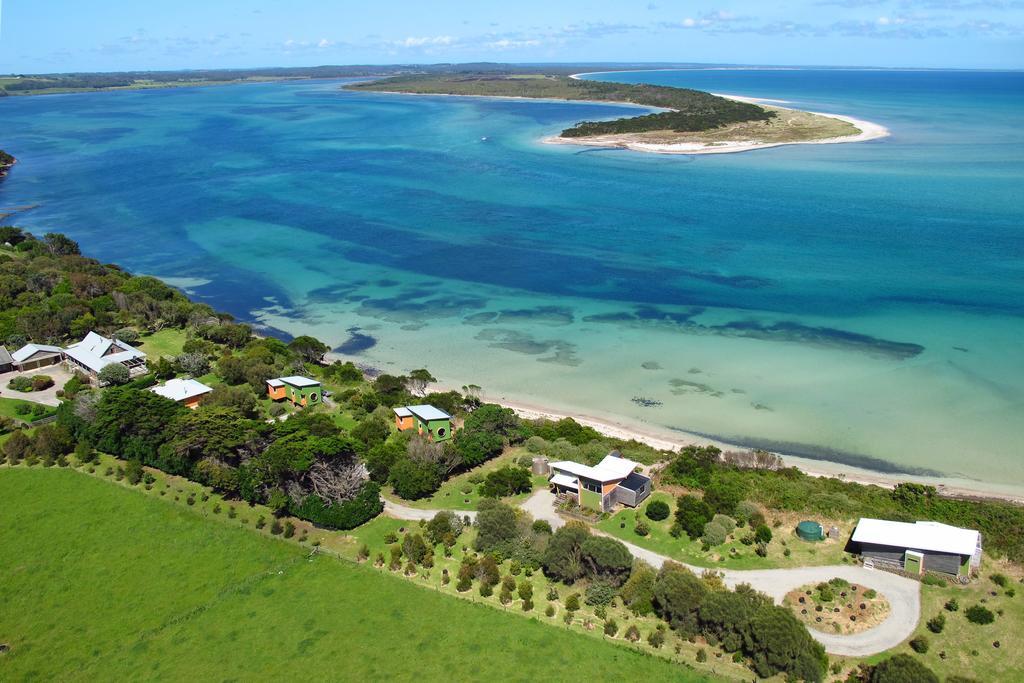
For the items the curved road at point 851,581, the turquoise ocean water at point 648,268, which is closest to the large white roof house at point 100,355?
the turquoise ocean water at point 648,268

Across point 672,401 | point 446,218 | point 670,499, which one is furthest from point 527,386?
point 446,218

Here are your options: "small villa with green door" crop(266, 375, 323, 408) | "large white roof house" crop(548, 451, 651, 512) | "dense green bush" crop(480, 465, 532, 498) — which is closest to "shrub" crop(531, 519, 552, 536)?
"large white roof house" crop(548, 451, 651, 512)

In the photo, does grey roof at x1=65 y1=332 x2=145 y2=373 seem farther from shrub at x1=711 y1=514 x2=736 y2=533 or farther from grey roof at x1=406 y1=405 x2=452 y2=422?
shrub at x1=711 y1=514 x2=736 y2=533

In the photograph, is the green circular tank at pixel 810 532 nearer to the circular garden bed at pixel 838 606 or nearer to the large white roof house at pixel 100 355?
the circular garden bed at pixel 838 606

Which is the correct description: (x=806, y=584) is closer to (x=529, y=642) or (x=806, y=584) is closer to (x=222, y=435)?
(x=529, y=642)

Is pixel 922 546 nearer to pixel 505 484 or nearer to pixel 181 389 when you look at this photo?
pixel 505 484

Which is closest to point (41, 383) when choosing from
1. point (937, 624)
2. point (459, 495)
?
point (459, 495)
